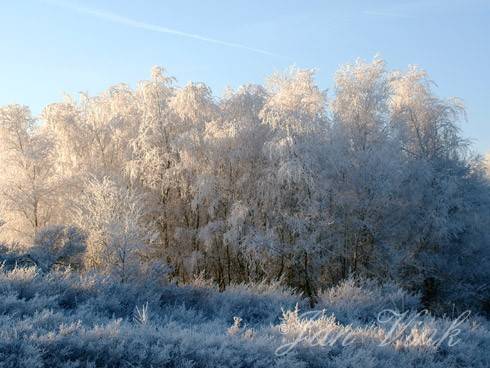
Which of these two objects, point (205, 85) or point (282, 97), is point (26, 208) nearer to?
point (205, 85)

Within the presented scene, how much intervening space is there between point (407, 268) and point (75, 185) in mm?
15474

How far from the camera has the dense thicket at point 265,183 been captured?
750 inches

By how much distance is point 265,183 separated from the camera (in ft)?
63.7

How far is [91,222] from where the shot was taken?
17.3 m

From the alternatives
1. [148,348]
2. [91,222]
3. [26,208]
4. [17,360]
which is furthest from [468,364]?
[26,208]

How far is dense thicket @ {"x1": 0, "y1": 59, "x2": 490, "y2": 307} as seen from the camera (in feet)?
62.5
